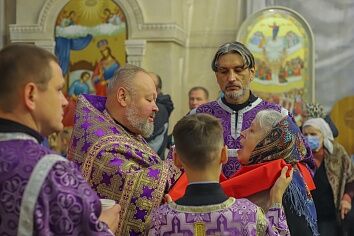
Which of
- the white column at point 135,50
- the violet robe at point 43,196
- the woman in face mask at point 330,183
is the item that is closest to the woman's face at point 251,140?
the violet robe at point 43,196

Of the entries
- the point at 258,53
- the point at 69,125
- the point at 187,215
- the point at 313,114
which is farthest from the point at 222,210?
the point at 69,125

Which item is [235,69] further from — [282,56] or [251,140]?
[282,56]

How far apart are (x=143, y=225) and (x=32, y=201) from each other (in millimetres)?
1099

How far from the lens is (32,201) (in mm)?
1873

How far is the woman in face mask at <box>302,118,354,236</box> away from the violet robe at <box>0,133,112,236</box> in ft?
12.6

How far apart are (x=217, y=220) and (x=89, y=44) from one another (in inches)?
270

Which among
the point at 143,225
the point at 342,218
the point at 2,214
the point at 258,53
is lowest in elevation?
the point at 342,218

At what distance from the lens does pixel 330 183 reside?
5.58 m

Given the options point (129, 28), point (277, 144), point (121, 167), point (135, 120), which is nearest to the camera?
point (277, 144)

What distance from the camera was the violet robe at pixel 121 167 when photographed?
2922 millimetres

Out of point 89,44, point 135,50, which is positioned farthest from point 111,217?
point 89,44

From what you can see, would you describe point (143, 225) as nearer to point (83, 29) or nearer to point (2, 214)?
point (2, 214)

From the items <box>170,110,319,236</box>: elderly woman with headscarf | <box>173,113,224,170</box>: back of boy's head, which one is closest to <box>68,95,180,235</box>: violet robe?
<box>170,110,319,236</box>: elderly woman with headscarf

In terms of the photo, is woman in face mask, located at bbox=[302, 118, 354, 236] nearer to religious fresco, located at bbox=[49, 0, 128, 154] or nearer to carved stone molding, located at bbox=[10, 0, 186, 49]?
carved stone molding, located at bbox=[10, 0, 186, 49]
